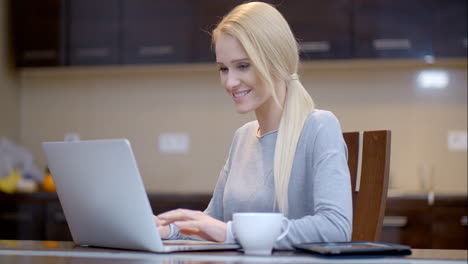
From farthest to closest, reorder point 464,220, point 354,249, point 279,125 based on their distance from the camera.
→ point 464,220, point 279,125, point 354,249

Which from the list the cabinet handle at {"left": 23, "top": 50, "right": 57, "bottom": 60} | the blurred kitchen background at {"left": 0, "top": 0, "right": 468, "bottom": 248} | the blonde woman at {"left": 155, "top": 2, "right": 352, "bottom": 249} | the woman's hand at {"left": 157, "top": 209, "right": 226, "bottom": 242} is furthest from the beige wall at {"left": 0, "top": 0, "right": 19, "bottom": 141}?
the woman's hand at {"left": 157, "top": 209, "right": 226, "bottom": 242}

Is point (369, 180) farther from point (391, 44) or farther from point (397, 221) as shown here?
point (391, 44)

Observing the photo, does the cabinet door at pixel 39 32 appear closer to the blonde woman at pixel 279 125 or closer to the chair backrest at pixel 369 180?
the blonde woman at pixel 279 125

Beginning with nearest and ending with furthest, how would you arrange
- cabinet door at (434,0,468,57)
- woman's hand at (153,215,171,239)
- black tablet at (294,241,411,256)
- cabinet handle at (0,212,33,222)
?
black tablet at (294,241,411,256) < woman's hand at (153,215,171,239) < cabinet door at (434,0,468,57) < cabinet handle at (0,212,33,222)

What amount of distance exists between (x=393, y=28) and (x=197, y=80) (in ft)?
4.14

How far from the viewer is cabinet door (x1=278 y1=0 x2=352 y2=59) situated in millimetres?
3898

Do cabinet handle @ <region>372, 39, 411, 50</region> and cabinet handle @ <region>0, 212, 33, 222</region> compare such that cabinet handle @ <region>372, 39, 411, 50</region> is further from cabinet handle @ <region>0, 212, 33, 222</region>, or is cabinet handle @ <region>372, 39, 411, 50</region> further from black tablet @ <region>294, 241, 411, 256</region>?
black tablet @ <region>294, 241, 411, 256</region>

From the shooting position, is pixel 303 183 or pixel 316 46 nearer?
pixel 303 183

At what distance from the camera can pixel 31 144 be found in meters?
4.58

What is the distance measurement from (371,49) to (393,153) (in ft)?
2.18

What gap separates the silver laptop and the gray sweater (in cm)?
19

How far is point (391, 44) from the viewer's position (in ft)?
12.6

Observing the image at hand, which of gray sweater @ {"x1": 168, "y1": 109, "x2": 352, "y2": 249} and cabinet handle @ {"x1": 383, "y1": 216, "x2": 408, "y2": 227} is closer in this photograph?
gray sweater @ {"x1": 168, "y1": 109, "x2": 352, "y2": 249}

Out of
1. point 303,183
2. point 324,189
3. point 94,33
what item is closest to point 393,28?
point 94,33
